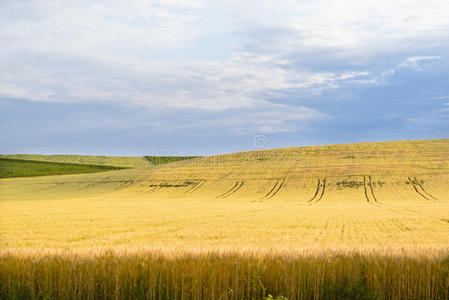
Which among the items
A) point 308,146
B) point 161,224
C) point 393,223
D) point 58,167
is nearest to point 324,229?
point 393,223

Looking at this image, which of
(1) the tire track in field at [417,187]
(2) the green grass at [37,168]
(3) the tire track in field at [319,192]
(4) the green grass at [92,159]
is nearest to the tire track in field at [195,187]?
(3) the tire track in field at [319,192]

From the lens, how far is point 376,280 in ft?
20.1

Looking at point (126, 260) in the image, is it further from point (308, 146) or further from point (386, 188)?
point (308, 146)

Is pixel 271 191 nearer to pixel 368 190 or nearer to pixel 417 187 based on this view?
pixel 368 190

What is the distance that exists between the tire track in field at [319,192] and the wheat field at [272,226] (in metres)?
0.27

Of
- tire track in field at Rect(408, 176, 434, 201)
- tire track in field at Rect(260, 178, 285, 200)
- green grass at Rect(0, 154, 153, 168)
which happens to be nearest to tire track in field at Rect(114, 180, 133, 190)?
tire track in field at Rect(260, 178, 285, 200)

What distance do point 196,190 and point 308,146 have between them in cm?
3643

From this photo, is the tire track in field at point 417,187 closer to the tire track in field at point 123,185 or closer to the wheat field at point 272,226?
the wheat field at point 272,226

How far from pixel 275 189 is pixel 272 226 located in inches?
1506

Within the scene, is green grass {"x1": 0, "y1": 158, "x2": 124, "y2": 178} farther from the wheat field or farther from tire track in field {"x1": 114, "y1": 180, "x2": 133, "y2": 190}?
tire track in field {"x1": 114, "y1": 180, "x2": 133, "y2": 190}

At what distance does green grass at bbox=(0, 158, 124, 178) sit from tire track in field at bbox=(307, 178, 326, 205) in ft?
222

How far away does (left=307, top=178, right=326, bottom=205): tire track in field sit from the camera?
2010 inches

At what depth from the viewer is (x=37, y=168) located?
4198 inches

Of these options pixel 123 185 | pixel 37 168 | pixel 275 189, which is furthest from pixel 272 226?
pixel 37 168
